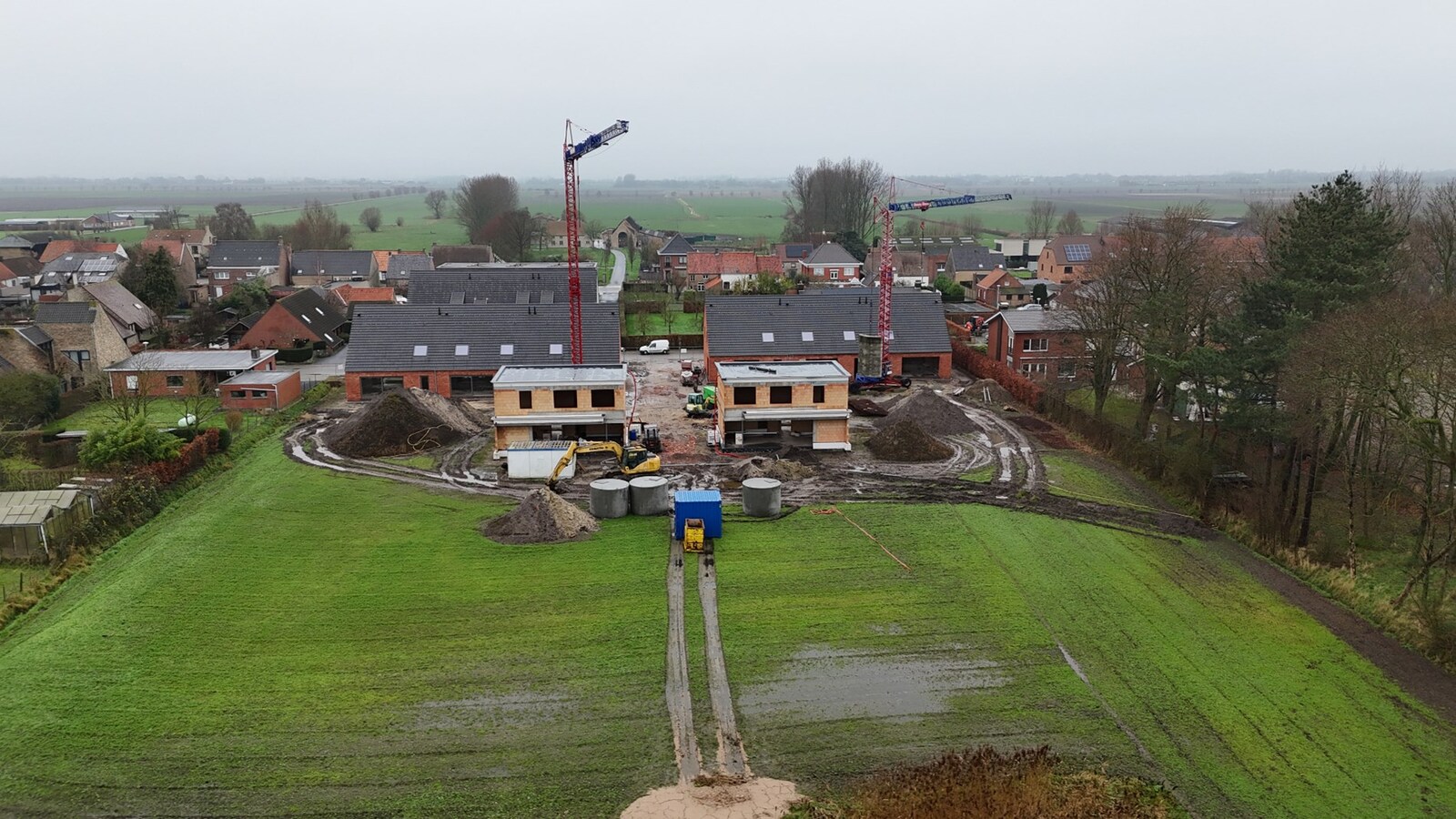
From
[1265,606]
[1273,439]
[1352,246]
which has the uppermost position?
[1352,246]

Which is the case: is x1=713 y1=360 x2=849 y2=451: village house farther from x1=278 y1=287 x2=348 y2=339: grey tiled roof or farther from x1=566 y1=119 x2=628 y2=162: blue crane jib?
x1=278 y1=287 x2=348 y2=339: grey tiled roof

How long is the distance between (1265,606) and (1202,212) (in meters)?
24.3

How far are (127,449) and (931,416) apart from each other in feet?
93.4

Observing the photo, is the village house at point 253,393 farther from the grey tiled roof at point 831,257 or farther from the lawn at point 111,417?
the grey tiled roof at point 831,257

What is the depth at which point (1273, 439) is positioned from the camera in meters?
28.5

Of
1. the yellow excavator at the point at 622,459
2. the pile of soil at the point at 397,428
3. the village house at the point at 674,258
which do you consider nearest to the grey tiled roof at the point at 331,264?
the village house at the point at 674,258

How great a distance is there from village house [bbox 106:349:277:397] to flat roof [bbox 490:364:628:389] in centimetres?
1620

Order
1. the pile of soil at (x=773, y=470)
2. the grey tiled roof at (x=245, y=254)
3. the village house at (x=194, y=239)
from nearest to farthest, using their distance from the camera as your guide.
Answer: the pile of soil at (x=773, y=470), the grey tiled roof at (x=245, y=254), the village house at (x=194, y=239)

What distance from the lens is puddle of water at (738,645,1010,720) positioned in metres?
17.2

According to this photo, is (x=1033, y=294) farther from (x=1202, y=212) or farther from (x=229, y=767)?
(x=229, y=767)

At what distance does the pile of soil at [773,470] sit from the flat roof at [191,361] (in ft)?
86.4

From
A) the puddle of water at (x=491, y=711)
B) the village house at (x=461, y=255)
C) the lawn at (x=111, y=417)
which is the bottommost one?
the puddle of water at (x=491, y=711)

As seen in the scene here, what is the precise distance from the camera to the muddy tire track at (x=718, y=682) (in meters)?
15.6

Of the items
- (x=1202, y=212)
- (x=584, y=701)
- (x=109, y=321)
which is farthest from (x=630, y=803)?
(x=109, y=321)
